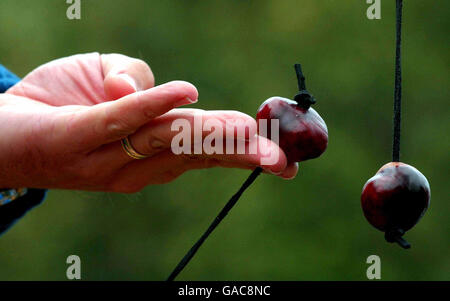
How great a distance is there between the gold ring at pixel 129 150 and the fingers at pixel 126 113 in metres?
0.01

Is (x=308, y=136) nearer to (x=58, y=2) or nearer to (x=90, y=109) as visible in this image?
(x=90, y=109)

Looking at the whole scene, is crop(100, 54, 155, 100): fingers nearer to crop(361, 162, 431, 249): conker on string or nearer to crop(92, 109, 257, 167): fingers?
crop(92, 109, 257, 167): fingers

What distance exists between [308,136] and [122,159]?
0.74 ft

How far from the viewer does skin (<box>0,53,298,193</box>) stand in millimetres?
527

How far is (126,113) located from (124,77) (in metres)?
0.11

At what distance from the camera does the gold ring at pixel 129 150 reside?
59 centimetres

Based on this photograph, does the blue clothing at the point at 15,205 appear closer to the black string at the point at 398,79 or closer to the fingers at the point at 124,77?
the fingers at the point at 124,77

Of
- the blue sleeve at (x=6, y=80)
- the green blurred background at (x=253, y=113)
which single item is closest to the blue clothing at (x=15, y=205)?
the blue sleeve at (x=6, y=80)

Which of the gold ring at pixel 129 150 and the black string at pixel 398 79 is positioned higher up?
the black string at pixel 398 79

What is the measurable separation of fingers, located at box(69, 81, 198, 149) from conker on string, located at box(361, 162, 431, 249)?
0.16 meters

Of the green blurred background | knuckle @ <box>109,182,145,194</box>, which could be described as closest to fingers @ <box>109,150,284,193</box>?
knuckle @ <box>109,182,145,194</box>

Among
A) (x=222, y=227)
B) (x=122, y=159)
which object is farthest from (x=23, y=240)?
(x=122, y=159)

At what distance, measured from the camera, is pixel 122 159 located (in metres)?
0.63

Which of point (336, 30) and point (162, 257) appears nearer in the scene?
point (336, 30)
